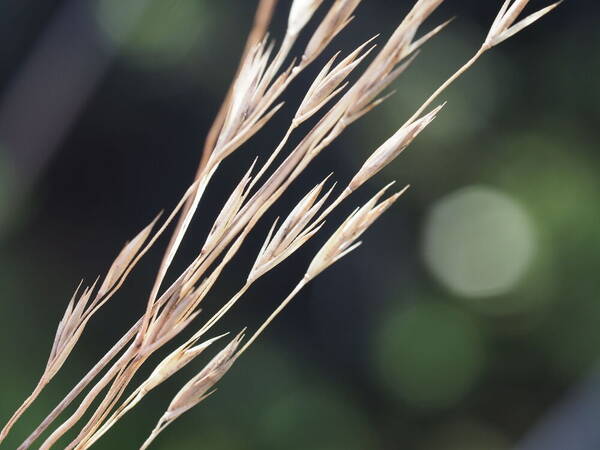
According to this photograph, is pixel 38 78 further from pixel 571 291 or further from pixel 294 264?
pixel 571 291

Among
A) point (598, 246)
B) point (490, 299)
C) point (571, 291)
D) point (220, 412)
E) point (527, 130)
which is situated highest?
point (527, 130)

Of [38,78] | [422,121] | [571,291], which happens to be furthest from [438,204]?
[422,121]

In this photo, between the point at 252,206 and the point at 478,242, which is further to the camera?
the point at 478,242

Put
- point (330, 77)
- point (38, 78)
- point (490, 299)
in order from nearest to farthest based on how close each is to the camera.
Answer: point (330, 77), point (38, 78), point (490, 299)

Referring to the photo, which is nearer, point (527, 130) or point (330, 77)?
point (330, 77)

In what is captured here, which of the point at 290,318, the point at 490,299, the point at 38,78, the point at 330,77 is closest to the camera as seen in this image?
the point at 330,77

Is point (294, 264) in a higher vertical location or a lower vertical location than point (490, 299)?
lower

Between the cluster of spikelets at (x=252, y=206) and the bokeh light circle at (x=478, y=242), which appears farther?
the bokeh light circle at (x=478, y=242)

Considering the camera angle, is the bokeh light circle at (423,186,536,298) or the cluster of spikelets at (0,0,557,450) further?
the bokeh light circle at (423,186,536,298)
